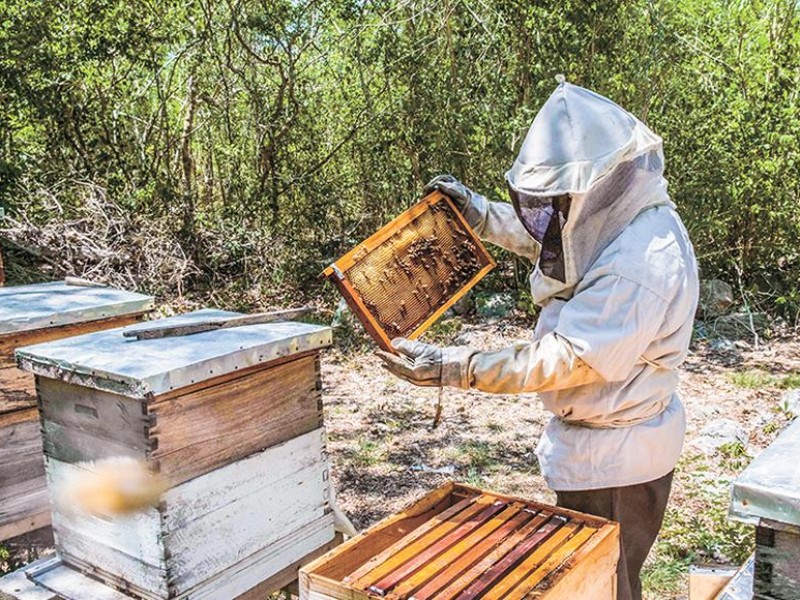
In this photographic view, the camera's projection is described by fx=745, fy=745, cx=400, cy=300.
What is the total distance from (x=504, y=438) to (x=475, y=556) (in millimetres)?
3200

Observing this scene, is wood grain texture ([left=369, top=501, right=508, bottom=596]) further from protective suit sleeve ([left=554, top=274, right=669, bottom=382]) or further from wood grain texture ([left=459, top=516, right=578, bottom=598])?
protective suit sleeve ([left=554, top=274, right=669, bottom=382])

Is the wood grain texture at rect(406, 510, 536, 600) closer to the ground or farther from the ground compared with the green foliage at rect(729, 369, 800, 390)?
farther from the ground

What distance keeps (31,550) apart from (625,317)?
272 cm

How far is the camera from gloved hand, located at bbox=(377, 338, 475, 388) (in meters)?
1.99

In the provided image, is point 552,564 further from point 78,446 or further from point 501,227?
point 501,227

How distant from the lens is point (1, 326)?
225 cm

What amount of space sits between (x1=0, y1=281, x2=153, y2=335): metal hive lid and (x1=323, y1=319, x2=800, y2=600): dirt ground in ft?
5.64

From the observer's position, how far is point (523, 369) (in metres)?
1.85

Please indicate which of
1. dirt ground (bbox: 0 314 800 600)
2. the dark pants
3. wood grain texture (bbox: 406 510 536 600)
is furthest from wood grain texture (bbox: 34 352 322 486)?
dirt ground (bbox: 0 314 800 600)

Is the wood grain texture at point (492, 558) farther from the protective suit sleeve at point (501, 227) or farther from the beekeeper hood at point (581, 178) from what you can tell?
the protective suit sleeve at point (501, 227)

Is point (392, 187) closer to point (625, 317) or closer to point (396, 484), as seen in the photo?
point (396, 484)

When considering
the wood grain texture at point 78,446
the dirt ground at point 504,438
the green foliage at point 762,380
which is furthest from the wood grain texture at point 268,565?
the green foliage at point 762,380

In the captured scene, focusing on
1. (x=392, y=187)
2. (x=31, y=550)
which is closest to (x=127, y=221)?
(x=392, y=187)

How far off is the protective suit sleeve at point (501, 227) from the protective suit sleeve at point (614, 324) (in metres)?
0.78
